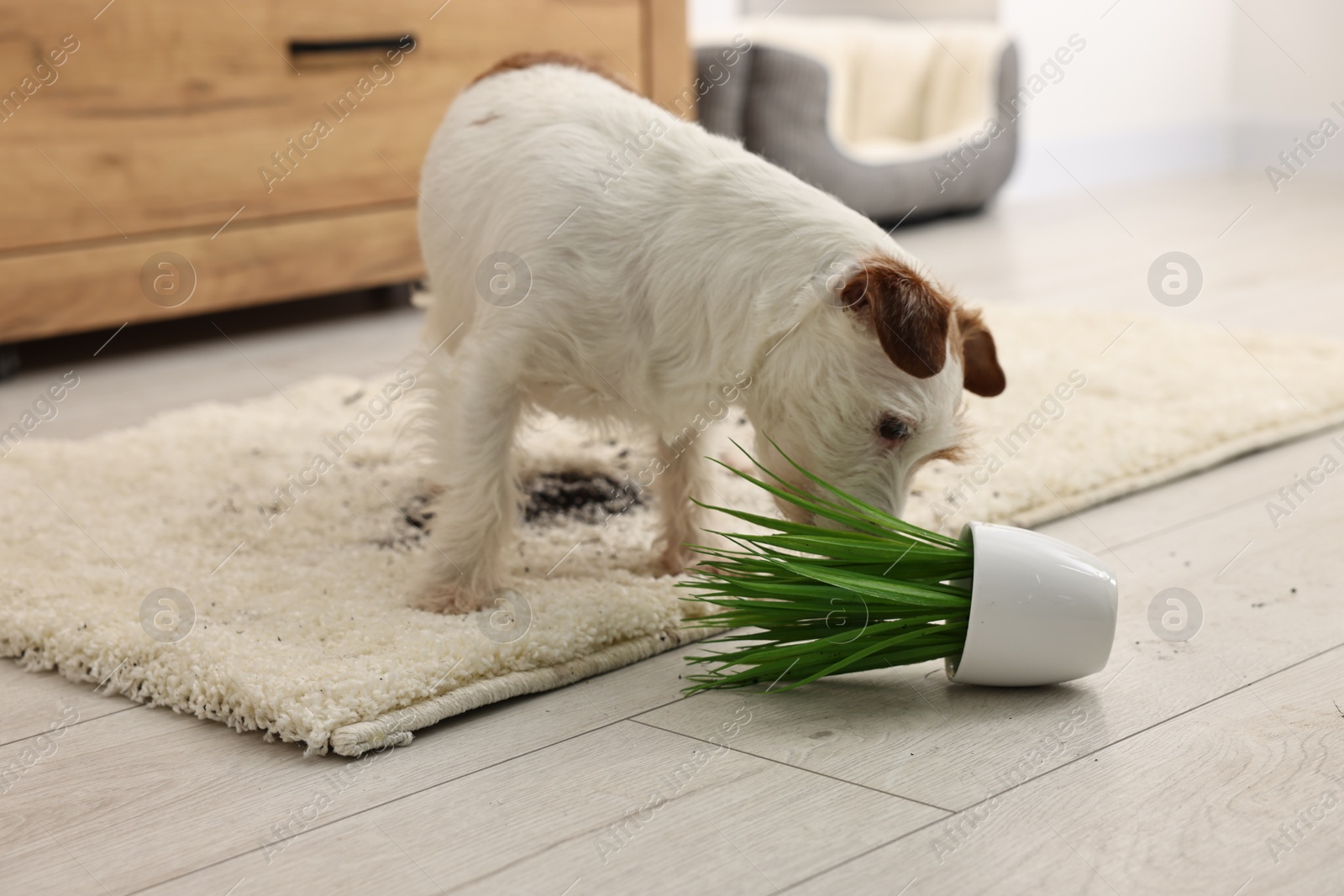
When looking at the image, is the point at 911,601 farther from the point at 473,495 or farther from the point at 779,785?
the point at 473,495

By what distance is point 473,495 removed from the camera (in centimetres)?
186

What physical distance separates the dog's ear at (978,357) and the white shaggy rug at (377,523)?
0.09 metres

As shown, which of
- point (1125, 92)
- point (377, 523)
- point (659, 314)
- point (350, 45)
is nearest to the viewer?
point (659, 314)

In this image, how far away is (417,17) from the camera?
3.65 metres

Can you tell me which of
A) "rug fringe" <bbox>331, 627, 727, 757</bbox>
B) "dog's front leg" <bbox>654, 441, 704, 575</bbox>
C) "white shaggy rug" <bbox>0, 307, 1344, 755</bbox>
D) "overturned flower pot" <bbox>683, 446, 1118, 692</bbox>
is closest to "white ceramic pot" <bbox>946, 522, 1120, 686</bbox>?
"overturned flower pot" <bbox>683, 446, 1118, 692</bbox>

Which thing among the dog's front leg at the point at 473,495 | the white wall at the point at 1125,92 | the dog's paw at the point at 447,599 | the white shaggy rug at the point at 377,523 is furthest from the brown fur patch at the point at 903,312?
the white wall at the point at 1125,92

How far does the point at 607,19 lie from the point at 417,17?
0.65 metres

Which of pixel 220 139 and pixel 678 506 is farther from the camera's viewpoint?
pixel 220 139

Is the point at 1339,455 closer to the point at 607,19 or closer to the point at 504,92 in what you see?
the point at 504,92

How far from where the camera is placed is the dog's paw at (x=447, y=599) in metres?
1.82

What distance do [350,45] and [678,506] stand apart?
2.11m

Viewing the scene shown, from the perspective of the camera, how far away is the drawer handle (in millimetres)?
3473

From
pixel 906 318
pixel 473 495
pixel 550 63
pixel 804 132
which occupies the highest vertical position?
pixel 550 63

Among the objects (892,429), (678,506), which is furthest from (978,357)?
(678,506)
